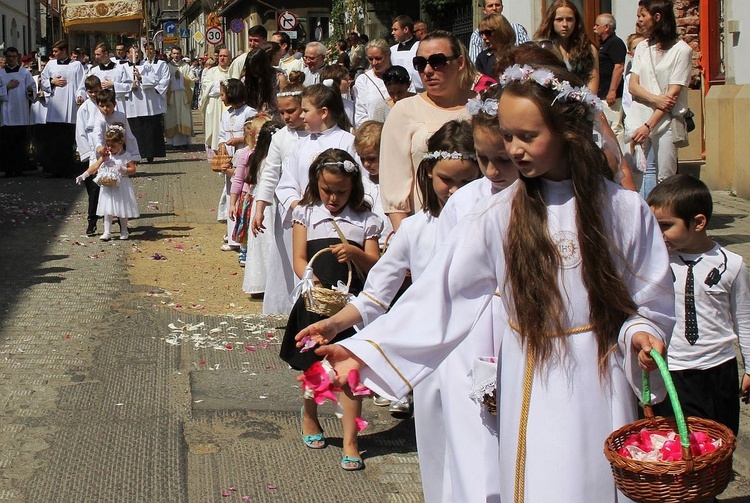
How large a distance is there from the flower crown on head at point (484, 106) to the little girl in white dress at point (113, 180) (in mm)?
8778

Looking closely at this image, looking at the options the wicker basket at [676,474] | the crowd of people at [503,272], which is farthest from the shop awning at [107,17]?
the wicker basket at [676,474]

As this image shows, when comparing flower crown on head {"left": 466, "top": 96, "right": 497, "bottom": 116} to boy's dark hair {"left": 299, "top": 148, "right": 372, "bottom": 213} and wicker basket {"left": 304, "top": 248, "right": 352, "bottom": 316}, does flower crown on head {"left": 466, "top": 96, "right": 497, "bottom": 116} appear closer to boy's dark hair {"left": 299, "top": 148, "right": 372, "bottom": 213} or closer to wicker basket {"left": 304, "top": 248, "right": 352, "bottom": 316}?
wicker basket {"left": 304, "top": 248, "right": 352, "bottom": 316}

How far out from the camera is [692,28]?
46.0 ft

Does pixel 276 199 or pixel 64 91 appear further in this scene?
pixel 64 91

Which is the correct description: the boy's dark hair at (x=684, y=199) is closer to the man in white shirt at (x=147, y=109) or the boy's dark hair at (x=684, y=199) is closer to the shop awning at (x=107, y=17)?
the man in white shirt at (x=147, y=109)

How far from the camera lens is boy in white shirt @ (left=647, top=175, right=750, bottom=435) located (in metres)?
4.54

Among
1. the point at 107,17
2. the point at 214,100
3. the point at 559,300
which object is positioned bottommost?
the point at 559,300

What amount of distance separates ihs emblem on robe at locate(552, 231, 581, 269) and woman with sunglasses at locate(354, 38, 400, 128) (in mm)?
7183

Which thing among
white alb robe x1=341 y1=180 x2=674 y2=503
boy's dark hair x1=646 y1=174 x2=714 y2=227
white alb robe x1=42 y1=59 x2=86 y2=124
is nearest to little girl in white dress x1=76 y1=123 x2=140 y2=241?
white alb robe x1=42 y1=59 x2=86 y2=124

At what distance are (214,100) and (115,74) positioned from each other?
206 inches

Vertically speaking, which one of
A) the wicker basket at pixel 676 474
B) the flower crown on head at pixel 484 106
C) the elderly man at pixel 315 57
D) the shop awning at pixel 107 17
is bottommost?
the wicker basket at pixel 676 474

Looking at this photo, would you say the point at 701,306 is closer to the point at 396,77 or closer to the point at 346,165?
the point at 346,165

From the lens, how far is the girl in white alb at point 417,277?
3.97 metres

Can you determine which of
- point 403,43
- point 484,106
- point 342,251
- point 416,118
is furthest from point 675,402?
point 403,43
